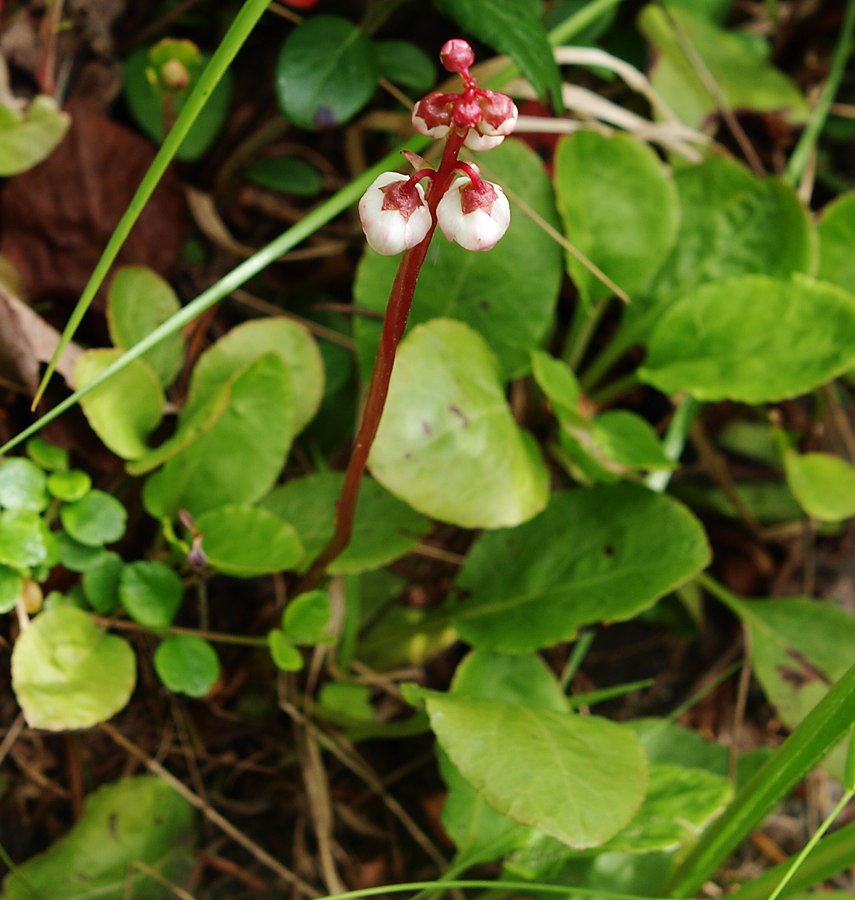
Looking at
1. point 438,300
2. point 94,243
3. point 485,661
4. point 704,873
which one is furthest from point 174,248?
point 704,873

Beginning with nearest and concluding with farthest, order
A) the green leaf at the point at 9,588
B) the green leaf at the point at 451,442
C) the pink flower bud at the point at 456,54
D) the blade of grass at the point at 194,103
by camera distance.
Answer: the pink flower bud at the point at 456,54 → the blade of grass at the point at 194,103 → the green leaf at the point at 9,588 → the green leaf at the point at 451,442

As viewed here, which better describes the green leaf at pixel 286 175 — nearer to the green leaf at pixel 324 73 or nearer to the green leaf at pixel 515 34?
the green leaf at pixel 324 73

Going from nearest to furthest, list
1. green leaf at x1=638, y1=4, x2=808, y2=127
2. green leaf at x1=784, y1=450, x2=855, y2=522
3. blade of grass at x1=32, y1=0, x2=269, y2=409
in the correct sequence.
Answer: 1. blade of grass at x1=32, y1=0, x2=269, y2=409
2. green leaf at x1=784, y1=450, x2=855, y2=522
3. green leaf at x1=638, y1=4, x2=808, y2=127

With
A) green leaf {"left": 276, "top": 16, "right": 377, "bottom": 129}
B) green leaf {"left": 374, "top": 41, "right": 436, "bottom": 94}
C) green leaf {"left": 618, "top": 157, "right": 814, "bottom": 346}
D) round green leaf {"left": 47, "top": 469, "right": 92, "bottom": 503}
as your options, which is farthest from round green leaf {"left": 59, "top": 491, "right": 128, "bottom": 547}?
green leaf {"left": 618, "top": 157, "right": 814, "bottom": 346}

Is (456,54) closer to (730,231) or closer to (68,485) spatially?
(68,485)

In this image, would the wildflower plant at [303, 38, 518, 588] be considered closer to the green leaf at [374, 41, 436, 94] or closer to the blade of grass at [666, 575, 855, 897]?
the blade of grass at [666, 575, 855, 897]

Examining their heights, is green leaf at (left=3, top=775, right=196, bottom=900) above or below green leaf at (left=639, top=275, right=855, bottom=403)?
below

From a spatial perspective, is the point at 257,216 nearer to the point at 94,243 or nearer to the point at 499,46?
the point at 94,243

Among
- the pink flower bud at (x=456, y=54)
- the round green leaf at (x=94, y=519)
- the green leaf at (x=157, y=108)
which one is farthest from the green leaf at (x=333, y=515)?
the pink flower bud at (x=456, y=54)
